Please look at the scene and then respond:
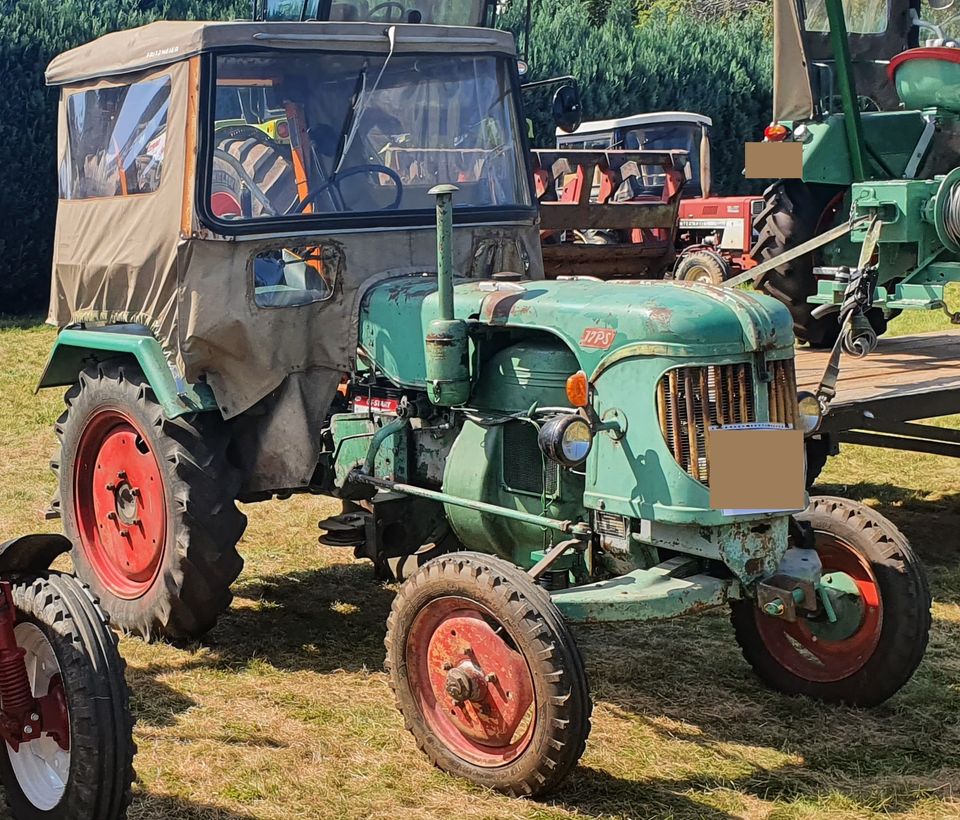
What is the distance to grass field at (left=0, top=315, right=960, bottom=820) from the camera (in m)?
3.80

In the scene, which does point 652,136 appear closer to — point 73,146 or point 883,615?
point 73,146

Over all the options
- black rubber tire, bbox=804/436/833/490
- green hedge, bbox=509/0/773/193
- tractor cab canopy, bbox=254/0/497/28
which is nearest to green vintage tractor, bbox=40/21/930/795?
black rubber tire, bbox=804/436/833/490

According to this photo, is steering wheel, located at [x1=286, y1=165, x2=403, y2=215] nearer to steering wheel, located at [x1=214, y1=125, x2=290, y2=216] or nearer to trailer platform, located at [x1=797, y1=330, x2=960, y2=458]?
steering wheel, located at [x1=214, y1=125, x2=290, y2=216]

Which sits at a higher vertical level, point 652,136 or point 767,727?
point 652,136

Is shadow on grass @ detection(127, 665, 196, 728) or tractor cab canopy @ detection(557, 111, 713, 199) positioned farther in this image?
tractor cab canopy @ detection(557, 111, 713, 199)

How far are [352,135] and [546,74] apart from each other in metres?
13.7

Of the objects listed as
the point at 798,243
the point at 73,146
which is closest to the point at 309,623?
the point at 73,146

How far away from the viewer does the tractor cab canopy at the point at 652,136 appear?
1580 cm

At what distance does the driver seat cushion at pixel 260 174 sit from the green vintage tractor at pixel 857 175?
316 cm

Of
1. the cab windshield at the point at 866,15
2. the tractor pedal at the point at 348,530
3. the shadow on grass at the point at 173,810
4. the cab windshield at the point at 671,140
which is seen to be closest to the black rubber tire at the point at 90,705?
the shadow on grass at the point at 173,810

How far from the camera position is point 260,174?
15.8 ft

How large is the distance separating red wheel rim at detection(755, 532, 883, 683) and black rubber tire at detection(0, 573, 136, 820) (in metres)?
2.28

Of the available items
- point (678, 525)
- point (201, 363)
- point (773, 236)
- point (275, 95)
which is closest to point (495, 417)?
point (678, 525)

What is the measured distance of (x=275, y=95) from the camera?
4.80 metres
